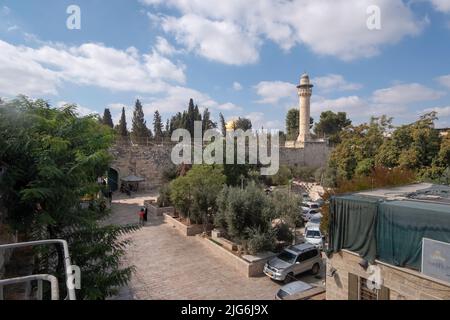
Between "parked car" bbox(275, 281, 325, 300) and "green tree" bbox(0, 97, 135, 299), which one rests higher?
"green tree" bbox(0, 97, 135, 299)

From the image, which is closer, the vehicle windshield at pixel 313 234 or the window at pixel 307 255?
the window at pixel 307 255

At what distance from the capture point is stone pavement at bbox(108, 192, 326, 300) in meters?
10.2

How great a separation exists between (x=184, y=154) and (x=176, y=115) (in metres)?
22.2

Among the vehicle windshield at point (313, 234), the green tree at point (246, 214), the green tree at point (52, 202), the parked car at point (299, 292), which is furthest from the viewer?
the vehicle windshield at point (313, 234)

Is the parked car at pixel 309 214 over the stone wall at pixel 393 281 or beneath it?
beneath

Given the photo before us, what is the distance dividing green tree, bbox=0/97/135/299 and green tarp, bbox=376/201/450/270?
644 centimetres

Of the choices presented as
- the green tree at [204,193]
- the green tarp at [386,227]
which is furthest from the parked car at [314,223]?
the green tarp at [386,227]

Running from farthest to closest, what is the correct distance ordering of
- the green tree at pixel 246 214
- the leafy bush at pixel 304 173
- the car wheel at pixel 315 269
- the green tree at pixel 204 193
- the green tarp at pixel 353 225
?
the leafy bush at pixel 304 173 → the green tree at pixel 204 193 → the green tree at pixel 246 214 → the car wheel at pixel 315 269 → the green tarp at pixel 353 225

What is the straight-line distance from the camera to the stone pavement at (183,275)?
401 inches

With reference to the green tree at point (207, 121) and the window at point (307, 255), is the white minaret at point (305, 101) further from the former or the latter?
the window at point (307, 255)

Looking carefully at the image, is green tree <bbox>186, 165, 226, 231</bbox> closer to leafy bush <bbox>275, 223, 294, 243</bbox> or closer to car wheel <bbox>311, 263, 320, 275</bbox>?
leafy bush <bbox>275, 223, 294, 243</bbox>

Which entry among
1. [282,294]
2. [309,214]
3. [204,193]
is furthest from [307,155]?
[282,294]

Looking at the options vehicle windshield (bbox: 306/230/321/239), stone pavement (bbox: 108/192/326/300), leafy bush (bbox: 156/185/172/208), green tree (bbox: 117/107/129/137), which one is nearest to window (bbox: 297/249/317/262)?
stone pavement (bbox: 108/192/326/300)
